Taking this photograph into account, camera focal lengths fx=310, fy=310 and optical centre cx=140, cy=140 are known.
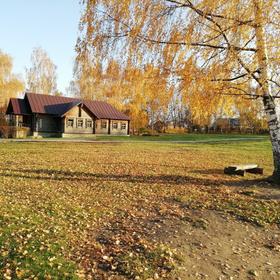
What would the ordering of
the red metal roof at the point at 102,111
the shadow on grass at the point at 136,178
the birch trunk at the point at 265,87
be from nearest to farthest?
the birch trunk at the point at 265,87 → the shadow on grass at the point at 136,178 → the red metal roof at the point at 102,111

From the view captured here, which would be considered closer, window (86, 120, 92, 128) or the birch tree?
the birch tree

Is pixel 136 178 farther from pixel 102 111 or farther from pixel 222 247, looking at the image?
pixel 102 111

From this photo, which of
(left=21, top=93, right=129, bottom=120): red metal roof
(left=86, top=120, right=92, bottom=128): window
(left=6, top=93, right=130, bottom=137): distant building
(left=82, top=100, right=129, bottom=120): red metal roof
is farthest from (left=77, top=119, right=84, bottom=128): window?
(left=82, top=100, right=129, bottom=120): red metal roof

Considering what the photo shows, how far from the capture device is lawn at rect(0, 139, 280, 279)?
4.57m

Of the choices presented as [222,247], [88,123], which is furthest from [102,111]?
[222,247]

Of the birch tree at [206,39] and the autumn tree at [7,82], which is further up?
the autumn tree at [7,82]

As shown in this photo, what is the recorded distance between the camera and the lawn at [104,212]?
4.57 metres

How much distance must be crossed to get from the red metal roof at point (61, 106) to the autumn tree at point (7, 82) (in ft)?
30.3

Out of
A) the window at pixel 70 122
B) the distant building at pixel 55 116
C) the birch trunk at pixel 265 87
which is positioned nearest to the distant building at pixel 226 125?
the distant building at pixel 55 116

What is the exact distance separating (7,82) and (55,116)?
14.0 m

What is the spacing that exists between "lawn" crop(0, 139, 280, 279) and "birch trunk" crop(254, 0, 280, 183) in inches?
48.8

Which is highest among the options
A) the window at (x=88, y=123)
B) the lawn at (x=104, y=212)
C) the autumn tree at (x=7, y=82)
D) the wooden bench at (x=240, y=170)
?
the autumn tree at (x=7, y=82)

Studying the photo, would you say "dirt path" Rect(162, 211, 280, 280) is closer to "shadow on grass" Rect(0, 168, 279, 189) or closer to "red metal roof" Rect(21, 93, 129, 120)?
"shadow on grass" Rect(0, 168, 279, 189)

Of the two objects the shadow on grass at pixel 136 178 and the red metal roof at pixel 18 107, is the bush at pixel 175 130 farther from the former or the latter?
the shadow on grass at pixel 136 178
